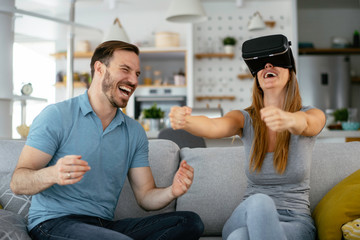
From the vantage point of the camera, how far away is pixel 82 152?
156 centimetres

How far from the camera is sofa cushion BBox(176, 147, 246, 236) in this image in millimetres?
1922

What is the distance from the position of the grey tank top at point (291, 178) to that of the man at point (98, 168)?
11.7 inches

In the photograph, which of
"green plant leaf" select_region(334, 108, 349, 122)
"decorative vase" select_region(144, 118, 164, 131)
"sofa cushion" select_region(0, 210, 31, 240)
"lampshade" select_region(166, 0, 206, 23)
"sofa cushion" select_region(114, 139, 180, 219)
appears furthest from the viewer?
"decorative vase" select_region(144, 118, 164, 131)

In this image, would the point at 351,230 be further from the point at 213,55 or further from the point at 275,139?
the point at 213,55

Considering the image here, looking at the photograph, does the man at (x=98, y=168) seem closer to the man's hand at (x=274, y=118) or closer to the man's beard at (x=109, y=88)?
the man's beard at (x=109, y=88)

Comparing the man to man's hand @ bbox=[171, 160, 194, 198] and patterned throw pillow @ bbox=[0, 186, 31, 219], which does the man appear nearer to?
man's hand @ bbox=[171, 160, 194, 198]

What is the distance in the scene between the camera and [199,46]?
23.0 ft

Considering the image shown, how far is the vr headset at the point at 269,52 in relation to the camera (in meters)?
1.51

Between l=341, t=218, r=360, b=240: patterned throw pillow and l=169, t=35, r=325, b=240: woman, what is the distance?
0.44 feet

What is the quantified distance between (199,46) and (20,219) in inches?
227

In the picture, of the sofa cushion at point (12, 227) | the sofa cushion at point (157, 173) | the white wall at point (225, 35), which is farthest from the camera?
the white wall at point (225, 35)

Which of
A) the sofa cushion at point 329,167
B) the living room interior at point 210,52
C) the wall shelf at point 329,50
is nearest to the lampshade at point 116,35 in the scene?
the living room interior at point 210,52

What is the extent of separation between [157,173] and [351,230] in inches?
35.3

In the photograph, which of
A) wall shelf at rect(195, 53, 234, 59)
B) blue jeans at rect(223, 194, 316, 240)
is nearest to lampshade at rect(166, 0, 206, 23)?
blue jeans at rect(223, 194, 316, 240)
